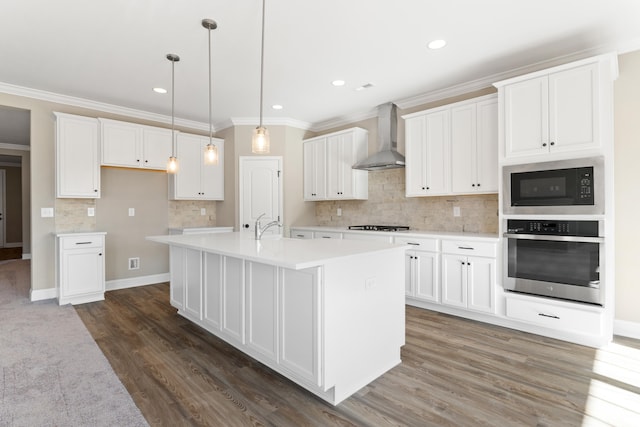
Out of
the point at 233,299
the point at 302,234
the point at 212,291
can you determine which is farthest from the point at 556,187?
the point at 302,234

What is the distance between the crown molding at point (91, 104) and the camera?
3986 mm

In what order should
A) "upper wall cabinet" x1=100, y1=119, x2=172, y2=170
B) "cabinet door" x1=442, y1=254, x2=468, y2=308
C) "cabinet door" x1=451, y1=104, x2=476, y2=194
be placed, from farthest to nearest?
"upper wall cabinet" x1=100, y1=119, x2=172, y2=170
"cabinet door" x1=451, y1=104, x2=476, y2=194
"cabinet door" x1=442, y1=254, x2=468, y2=308

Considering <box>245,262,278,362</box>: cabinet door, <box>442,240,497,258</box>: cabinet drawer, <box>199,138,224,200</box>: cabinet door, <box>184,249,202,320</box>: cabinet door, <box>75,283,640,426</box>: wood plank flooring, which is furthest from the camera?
<box>199,138,224,200</box>: cabinet door

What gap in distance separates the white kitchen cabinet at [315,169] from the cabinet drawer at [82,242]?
306 centimetres

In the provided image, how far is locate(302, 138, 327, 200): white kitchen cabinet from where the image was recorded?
17.3ft

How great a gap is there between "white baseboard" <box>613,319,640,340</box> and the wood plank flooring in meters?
0.11

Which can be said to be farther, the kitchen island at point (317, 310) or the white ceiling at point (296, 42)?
the white ceiling at point (296, 42)

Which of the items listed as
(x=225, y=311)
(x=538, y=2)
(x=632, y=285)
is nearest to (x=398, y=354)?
(x=225, y=311)

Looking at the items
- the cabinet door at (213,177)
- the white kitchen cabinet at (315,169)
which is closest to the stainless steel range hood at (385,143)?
the white kitchen cabinet at (315,169)

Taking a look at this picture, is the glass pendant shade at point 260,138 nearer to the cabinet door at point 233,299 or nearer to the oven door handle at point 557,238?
the cabinet door at point 233,299

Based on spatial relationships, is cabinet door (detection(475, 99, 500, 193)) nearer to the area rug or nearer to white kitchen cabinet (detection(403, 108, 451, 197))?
white kitchen cabinet (detection(403, 108, 451, 197))

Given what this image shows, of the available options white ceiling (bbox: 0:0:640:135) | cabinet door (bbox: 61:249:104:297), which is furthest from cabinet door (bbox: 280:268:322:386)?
cabinet door (bbox: 61:249:104:297)

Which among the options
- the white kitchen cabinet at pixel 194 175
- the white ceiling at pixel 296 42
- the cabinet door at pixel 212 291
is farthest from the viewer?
the white kitchen cabinet at pixel 194 175

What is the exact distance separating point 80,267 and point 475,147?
501 centimetres
